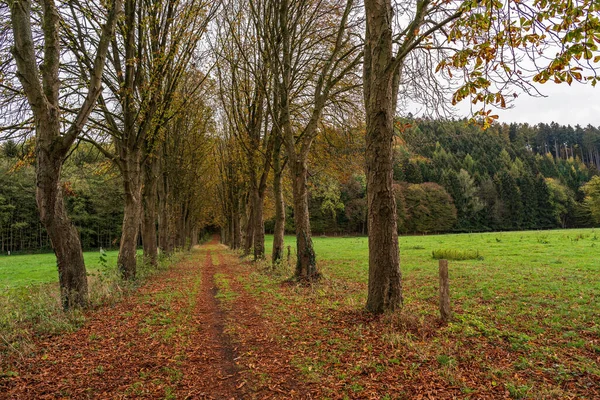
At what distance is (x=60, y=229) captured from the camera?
22.8 feet

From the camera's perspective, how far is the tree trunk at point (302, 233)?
10.9m

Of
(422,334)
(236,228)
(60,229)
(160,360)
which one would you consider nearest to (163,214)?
(236,228)

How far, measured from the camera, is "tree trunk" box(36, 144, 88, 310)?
6508mm

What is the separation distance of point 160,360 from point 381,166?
15.8 feet

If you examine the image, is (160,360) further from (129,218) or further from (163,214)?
(163,214)

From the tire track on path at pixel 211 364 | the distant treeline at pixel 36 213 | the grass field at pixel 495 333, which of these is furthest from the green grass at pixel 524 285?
the distant treeline at pixel 36 213

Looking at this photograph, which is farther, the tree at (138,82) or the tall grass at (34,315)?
the tree at (138,82)

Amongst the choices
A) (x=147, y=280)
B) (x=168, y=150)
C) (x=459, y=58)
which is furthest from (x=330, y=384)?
(x=168, y=150)

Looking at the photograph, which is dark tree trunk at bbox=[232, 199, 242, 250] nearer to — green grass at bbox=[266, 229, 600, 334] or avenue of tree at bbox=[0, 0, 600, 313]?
avenue of tree at bbox=[0, 0, 600, 313]

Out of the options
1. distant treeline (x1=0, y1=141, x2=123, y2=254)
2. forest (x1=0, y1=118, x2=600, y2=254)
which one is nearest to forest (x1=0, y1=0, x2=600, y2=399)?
distant treeline (x1=0, y1=141, x2=123, y2=254)

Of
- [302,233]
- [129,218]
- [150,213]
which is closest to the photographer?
[302,233]

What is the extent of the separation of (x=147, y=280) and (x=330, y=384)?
34.5 feet

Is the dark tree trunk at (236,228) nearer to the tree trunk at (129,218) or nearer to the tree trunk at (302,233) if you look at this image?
the tree trunk at (129,218)

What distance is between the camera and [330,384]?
12.7ft
